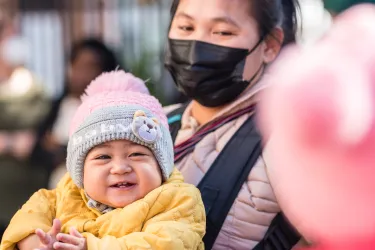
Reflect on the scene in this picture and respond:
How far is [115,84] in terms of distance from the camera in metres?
3.02

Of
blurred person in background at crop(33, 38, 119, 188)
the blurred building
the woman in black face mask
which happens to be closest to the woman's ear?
the woman in black face mask

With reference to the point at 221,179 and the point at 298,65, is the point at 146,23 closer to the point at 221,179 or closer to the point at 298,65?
the point at 221,179

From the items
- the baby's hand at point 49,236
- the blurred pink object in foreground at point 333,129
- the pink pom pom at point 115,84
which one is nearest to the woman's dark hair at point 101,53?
the pink pom pom at point 115,84

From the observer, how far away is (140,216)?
2.69 m

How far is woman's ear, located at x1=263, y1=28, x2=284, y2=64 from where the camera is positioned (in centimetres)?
339

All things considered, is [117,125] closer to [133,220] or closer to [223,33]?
[133,220]

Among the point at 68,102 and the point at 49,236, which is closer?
the point at 49,236

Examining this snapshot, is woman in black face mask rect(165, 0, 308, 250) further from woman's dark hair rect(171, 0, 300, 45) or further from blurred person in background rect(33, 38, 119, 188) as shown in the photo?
blurred person in background rect(33, 38, 119, 188)

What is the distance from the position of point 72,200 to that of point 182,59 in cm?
75

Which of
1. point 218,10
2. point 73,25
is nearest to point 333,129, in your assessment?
point 218,10

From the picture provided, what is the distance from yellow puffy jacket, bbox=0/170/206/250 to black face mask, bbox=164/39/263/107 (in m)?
0.49

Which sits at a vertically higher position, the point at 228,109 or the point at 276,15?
the point at 276,15

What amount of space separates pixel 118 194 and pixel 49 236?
0.26 m

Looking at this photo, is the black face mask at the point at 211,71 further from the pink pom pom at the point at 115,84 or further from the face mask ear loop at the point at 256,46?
the pink pom pom at the point at 115,84
